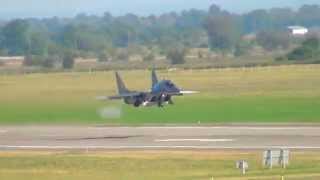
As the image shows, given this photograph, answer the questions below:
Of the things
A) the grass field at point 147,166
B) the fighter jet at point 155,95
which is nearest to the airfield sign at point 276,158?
the grass field at point 147,166

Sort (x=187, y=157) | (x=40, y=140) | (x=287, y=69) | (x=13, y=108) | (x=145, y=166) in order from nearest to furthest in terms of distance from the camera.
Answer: (x=145, y=166) < (x=187, y=157) < (x=40, y=140) < (x=13, y=108) < (x=287, y=69)

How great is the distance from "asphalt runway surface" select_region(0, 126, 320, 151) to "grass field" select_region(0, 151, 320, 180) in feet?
11.9

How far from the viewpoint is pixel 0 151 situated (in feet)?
231

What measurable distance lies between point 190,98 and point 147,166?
5297cm

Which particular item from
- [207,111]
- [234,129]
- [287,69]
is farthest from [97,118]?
[287,69]

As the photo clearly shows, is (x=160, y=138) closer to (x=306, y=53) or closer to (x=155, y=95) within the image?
(x=155, y=95)

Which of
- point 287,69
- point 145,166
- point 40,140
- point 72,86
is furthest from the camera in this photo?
point 287,69

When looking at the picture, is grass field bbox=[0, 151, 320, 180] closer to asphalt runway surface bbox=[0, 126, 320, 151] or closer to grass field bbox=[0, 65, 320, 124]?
asphalt runway surface bbox=[0, 126, 320, 151]

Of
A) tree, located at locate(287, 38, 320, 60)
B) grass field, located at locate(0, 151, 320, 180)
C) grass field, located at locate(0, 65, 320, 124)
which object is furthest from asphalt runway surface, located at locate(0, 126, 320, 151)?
tree, located at locate(287, 38, 320, 60)

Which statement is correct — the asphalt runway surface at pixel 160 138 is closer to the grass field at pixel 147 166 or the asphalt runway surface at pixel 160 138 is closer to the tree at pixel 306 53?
the grass field at pixel 147 166

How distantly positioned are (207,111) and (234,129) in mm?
16737

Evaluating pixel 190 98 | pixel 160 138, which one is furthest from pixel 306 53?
pixel 160 138

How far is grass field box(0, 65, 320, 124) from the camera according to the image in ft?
305

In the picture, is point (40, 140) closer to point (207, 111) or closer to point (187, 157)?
point (187, 157)
